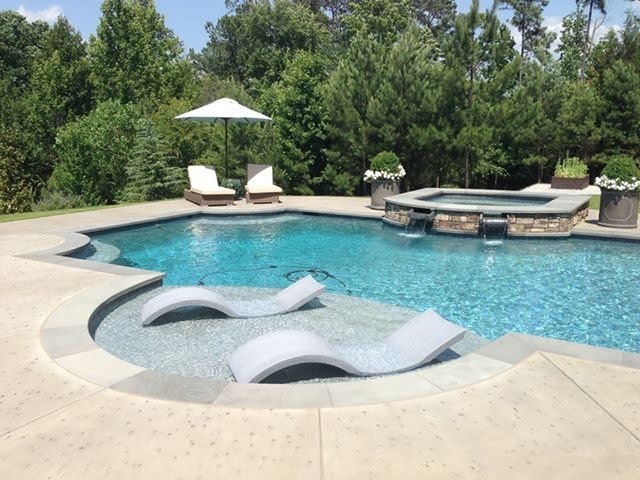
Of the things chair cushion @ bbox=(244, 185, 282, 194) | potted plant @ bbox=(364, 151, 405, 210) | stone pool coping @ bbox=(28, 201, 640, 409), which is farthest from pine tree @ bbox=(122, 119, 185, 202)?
stone pool coping @ bbox=(28, 201, 640, 409)

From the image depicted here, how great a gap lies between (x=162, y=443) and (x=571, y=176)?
702 inches

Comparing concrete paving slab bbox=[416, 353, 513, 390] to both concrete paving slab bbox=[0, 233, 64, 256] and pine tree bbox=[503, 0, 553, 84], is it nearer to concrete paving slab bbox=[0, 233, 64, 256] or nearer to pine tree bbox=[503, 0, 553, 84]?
concrete paving slab bbox=[0, 233, 64, 256]

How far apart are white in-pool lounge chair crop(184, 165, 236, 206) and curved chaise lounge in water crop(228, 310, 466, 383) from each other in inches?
384

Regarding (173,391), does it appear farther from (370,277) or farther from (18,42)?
(18,42)

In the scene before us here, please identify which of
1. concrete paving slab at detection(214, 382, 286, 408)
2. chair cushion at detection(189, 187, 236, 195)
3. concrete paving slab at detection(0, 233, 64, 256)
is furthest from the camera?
chair cushion at detection(189, 187, 236, 195)

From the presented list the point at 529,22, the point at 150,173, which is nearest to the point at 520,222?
the point at 150,173

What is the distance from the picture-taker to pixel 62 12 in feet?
92.7

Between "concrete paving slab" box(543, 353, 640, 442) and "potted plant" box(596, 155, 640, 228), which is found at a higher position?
"potted plant" box(596, 155, 640, 228)

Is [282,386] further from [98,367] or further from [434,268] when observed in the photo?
[434,268]

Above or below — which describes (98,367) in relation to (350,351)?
above

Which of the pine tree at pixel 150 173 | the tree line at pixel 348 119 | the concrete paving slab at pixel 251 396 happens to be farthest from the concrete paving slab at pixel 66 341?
the pine tree at pixel 150 173

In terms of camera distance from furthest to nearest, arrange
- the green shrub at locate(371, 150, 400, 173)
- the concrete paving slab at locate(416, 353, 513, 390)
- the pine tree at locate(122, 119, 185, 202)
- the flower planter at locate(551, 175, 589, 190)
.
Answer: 1. the flower planter at locate(551, 175, 589, 190)
2. the pine tree at locate(122, 119, 185, 202)
3. the green shrub at locate(371, 150, 400, 173)
4. the concrete paving slab at locate(416, 353, 513, 390)

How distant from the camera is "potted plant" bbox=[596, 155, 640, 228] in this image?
10.4 m

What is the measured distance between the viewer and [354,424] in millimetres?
3031
